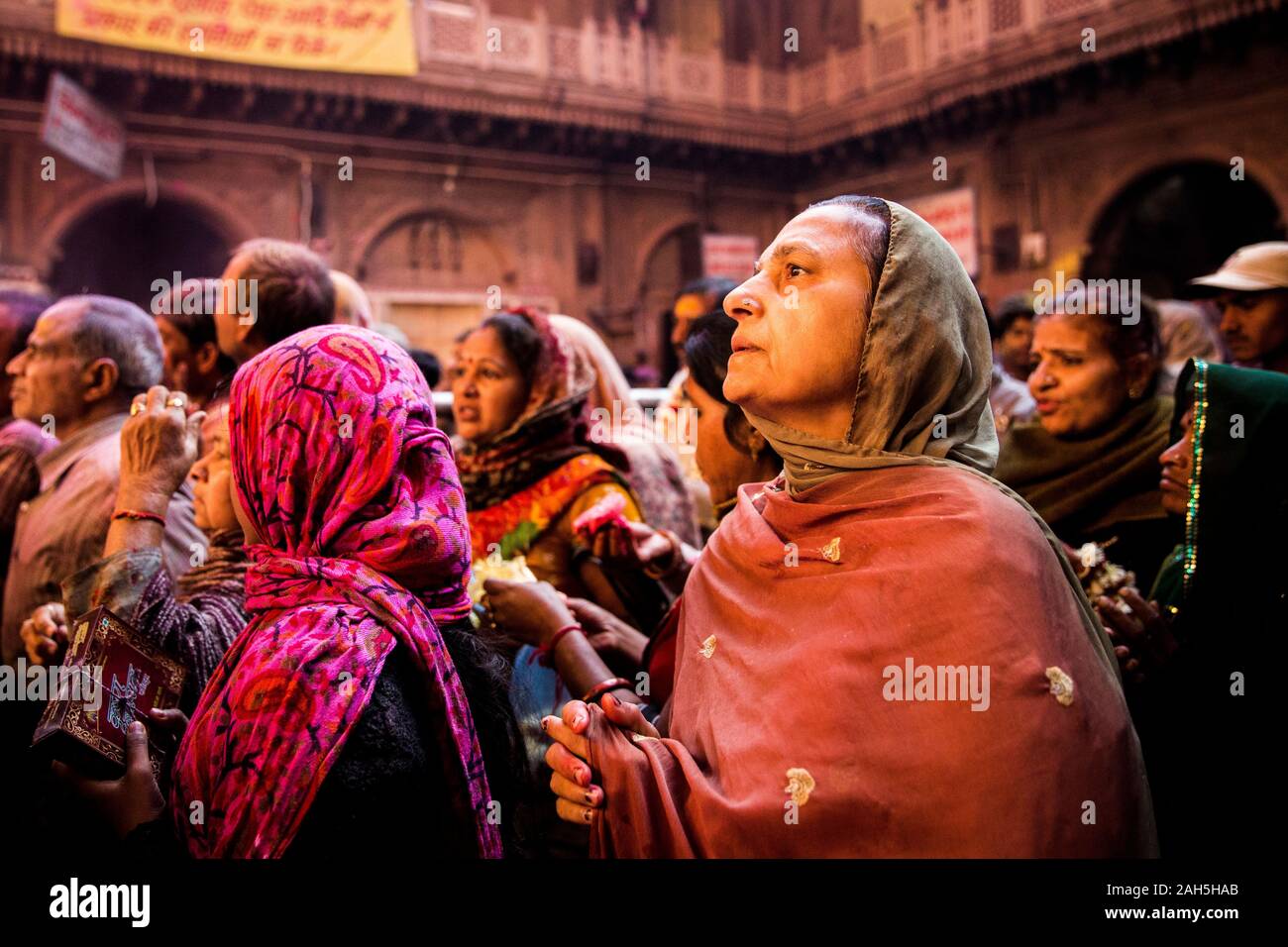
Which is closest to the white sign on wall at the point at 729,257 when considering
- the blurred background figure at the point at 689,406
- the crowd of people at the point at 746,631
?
the blurred background figure at the point at 689,406

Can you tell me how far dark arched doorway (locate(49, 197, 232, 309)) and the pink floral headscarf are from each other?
11902 mm

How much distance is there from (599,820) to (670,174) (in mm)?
13544

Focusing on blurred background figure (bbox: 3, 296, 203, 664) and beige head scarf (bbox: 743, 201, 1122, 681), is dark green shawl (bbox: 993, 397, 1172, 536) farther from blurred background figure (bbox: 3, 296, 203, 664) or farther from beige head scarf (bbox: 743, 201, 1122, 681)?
blurred background figure (bbox: 3, 296, 203, 664)

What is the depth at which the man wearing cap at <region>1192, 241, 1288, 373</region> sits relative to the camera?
3.21 m

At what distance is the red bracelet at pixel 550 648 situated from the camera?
1.92m

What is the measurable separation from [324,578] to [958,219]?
34.1ft

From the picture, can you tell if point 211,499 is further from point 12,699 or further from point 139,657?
point 12,699

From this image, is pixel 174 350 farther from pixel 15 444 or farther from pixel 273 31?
pixel 273 31

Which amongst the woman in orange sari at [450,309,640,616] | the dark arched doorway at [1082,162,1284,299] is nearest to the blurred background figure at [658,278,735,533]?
the woman in orange sari at [450,309,640,616]

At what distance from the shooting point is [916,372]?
147cm

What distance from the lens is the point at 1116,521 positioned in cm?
291

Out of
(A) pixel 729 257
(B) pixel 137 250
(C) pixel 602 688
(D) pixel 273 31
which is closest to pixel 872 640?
(C) pixel 602 688

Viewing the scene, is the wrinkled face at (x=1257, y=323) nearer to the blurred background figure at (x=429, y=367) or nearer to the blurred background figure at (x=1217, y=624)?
the blurred background figure at (x=1217, y=624)
